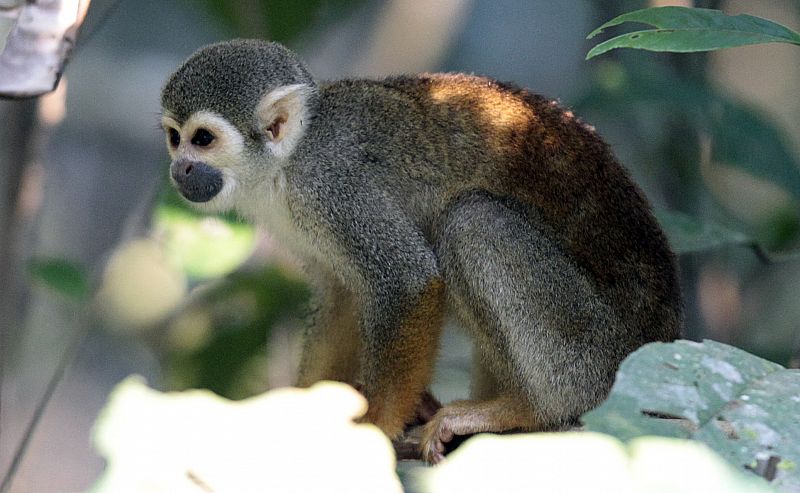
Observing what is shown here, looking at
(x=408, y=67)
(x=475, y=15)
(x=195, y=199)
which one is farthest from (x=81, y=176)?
(x=195, y=199)

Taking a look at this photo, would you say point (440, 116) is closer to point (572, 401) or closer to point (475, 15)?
point (572, 401)

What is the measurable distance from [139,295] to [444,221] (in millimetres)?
3019

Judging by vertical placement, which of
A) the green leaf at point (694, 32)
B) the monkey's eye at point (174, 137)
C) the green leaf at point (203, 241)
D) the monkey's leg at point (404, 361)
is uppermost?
the green leaf at point (694, 32)

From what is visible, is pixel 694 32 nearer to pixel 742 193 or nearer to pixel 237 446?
pixel 237 446

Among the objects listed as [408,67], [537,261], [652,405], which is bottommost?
[408,67]

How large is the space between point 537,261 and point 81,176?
447 centimetres

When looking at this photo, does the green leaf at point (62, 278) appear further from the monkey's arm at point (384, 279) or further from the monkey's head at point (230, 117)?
the monkey's arm at point (384, 279)

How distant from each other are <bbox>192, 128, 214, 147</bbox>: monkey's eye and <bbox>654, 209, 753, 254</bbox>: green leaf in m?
1.82

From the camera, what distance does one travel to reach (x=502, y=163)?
9.91 ft

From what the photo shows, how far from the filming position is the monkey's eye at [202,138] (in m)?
2.94

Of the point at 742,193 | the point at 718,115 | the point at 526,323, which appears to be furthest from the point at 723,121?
the point at 526,323

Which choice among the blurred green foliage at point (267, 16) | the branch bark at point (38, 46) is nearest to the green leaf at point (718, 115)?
the blurred green foliage at point (267, 16)

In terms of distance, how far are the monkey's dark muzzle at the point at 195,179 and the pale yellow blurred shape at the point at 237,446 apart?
52.5 inches

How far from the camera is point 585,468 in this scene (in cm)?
128
